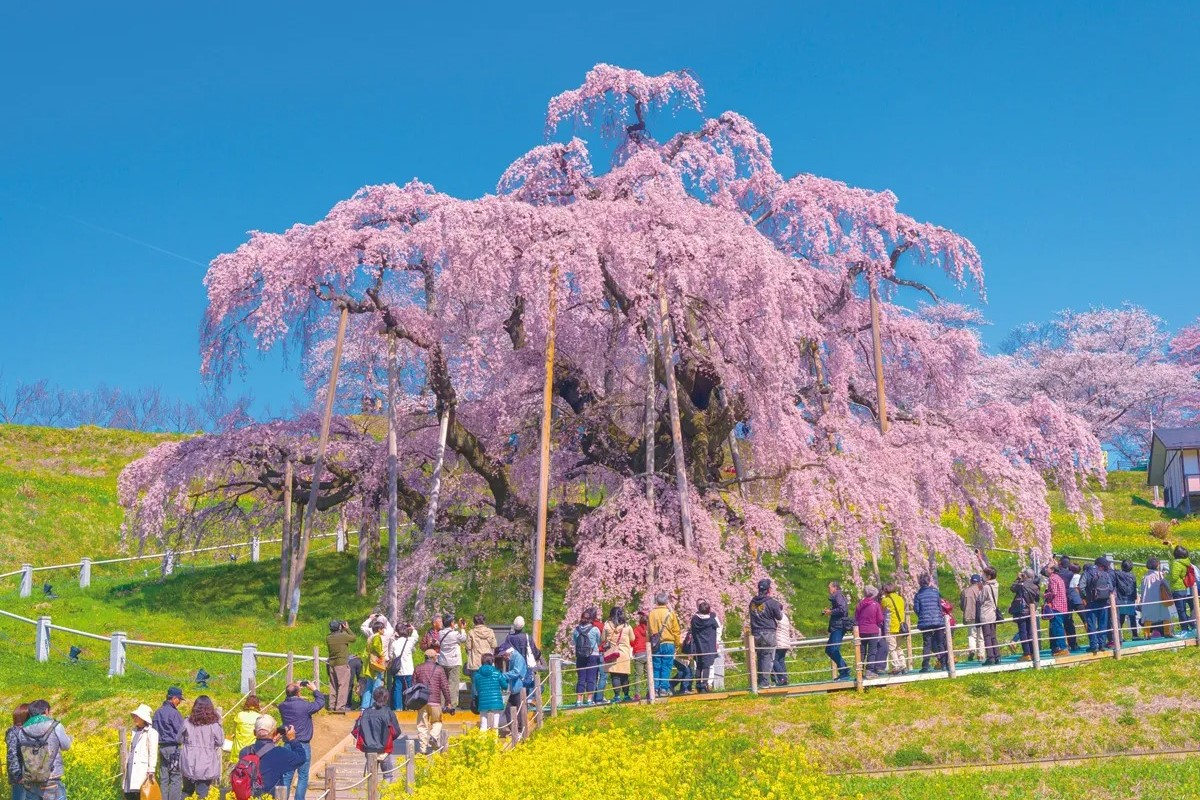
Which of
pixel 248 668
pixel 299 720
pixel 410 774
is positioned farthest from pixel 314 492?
pixel 410 774

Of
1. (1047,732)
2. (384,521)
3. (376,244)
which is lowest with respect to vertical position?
(1047,732)

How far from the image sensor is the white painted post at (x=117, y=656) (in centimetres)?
2755

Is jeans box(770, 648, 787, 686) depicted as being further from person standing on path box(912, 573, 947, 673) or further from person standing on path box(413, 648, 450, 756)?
person standing on path box(413, 648, 450, 756)

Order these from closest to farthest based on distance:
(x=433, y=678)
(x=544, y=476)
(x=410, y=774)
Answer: (x=410, y=774) < (x=433, y=678) < (x=544, y=476)

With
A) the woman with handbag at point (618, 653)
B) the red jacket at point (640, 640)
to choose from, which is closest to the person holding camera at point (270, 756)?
the woman with handbag at point (618, 653)

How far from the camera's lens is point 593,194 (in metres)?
34.4

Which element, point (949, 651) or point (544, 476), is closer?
point (949, 651)

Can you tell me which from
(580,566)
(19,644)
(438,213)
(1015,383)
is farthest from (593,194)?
(1015,383)

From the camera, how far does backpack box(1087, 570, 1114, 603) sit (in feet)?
75.8

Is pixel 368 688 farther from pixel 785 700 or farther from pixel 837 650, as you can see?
pixel 837 650

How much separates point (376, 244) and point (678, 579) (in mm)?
11257

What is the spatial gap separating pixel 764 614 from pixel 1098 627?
7051mm

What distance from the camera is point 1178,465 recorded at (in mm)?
59625

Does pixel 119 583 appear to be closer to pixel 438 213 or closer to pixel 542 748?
pixel 438 213
